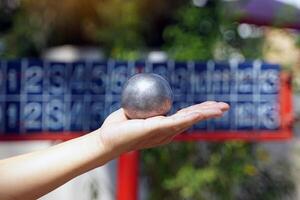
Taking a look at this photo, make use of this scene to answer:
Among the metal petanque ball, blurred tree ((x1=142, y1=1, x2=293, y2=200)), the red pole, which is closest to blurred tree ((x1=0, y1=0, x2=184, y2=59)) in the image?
blurred tree ((x1=142, y1=1, x2=293, y2=200))

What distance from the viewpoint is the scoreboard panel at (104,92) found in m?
3.84

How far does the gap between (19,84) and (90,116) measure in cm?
36

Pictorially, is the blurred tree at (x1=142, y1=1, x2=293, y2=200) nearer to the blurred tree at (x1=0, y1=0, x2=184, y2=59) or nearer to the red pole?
the red pole

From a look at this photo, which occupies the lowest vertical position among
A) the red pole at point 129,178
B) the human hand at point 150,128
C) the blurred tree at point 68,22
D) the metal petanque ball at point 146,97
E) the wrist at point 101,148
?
the red pole at point 129,178

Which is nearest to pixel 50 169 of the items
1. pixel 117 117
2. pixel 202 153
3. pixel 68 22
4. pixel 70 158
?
pixel 70 158

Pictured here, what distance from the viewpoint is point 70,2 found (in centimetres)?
712

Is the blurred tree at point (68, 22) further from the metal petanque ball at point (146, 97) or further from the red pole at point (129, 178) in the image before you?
the metal petanque ball at point (146, 97)

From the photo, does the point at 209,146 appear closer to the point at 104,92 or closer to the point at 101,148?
the point at 104,92

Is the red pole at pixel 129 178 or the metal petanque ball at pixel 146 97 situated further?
the red pole at pixel 129 178

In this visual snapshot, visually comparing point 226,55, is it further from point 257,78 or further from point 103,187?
point 103,187

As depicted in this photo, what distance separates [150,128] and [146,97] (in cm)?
13

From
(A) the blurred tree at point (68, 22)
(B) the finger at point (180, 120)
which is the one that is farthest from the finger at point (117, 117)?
(A) the blurred tree at point (68, 22)

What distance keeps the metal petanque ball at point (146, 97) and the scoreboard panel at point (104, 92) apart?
1868 mm

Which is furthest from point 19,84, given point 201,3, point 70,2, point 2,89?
point 70,2
